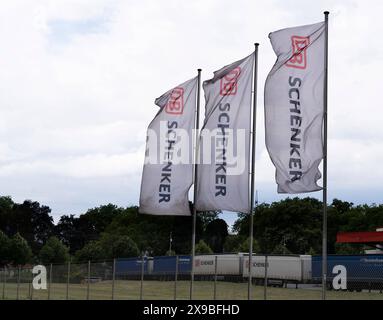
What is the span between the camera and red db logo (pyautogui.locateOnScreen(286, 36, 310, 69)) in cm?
1880

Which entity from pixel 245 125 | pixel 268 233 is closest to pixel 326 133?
pixel 245 125

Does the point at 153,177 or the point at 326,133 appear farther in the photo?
the point at 153,177

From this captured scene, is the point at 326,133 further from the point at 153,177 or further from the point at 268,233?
the point at 268,233

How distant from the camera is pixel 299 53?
61.9 ft

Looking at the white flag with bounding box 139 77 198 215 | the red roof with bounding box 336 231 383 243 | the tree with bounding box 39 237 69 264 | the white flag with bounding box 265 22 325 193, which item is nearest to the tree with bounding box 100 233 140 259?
the tree with bounding box 39 237 69 264

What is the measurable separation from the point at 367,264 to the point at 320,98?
2162 cm

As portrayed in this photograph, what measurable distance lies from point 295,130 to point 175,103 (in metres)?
6.30

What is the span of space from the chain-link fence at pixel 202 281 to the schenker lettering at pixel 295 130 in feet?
14.1

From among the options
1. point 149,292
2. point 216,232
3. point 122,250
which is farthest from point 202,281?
point 216,232

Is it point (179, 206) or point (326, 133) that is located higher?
point (326, 133)

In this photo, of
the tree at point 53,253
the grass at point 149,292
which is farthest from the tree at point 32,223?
the grass at point 149,292

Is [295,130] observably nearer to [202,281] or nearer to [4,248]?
[202,281]

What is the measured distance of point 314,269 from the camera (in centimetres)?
4656
